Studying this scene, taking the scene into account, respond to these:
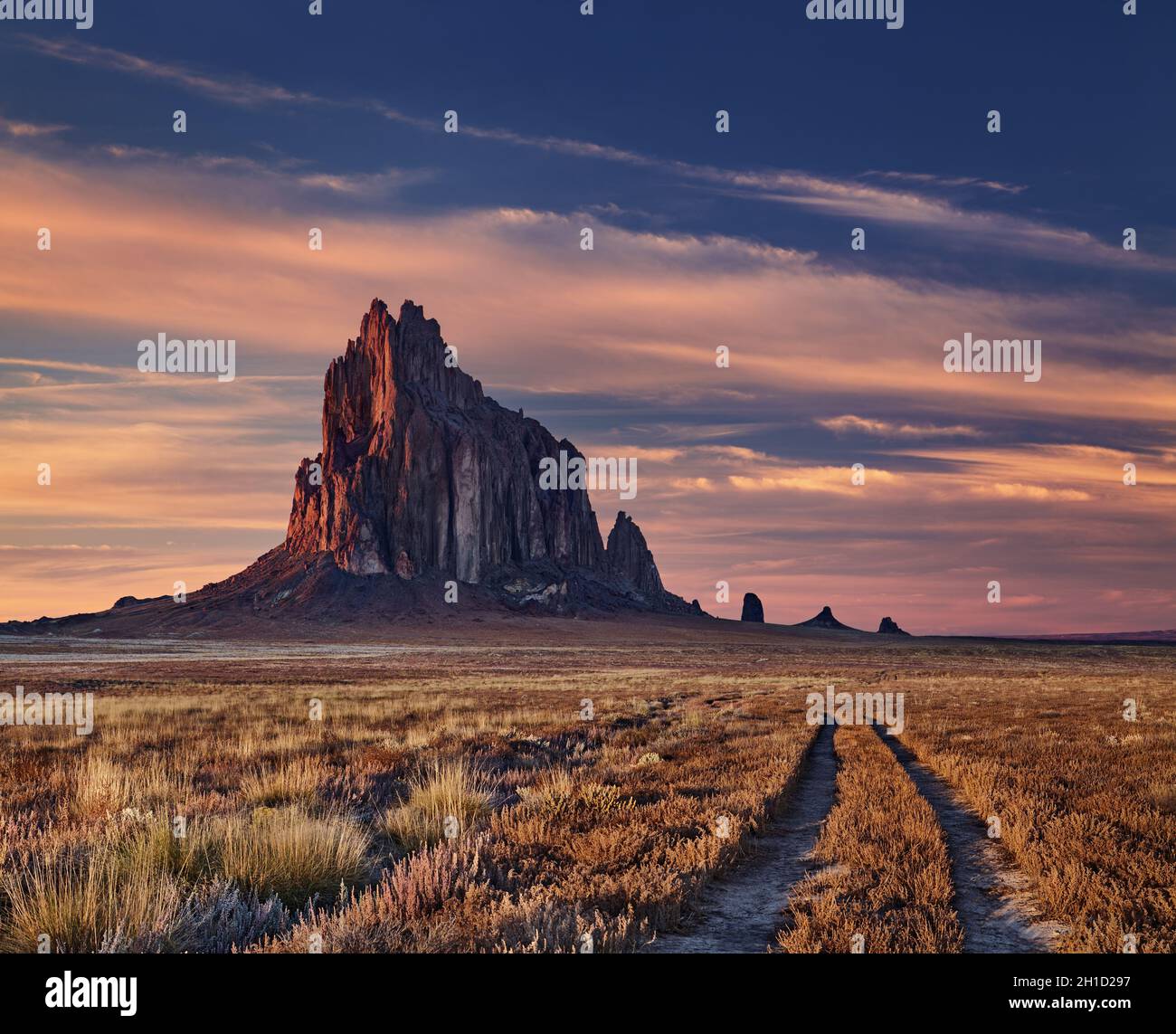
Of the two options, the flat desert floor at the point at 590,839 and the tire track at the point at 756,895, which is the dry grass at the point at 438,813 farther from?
the tire track at the point at 756,895

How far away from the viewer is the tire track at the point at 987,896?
5.79m

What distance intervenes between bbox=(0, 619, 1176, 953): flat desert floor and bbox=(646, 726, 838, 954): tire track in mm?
39

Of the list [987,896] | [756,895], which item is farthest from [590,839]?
[987,896]

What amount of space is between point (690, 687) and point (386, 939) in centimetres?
3645

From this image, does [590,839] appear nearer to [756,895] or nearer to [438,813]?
[756,895]

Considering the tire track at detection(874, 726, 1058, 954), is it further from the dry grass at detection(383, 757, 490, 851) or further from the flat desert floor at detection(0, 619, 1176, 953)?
the dry grass at detection(383, 757, 490, 851)

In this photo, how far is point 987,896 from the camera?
6902mm

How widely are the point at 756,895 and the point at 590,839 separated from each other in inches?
70.0

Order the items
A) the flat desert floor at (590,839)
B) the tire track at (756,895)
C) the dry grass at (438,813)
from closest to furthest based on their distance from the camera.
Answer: the flat desert floor at (590,839)
the tire track at (756,895)
the dry grass at (438,813)

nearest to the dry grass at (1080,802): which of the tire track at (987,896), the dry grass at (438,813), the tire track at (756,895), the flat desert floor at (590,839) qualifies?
the flat desert floor at (590,839)

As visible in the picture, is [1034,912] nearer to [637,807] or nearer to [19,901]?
[637,807]

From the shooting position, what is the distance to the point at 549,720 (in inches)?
895

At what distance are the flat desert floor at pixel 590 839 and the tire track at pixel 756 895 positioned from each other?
39 millimetres
